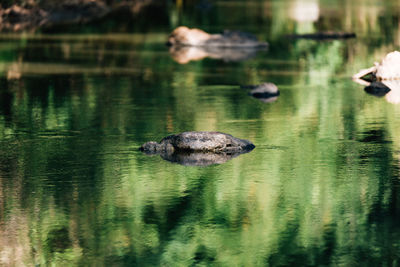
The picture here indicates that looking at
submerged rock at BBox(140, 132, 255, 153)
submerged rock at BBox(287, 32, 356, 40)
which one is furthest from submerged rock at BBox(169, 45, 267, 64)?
submerged rock at BBox(140, 132, 255, 153)

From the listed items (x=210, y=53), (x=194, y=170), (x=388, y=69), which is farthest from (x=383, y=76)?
(x=194, y=170)

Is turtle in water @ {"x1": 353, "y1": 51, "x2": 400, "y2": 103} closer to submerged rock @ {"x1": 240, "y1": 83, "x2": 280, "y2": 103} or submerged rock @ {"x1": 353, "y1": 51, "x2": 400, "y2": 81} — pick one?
submerged rock @ {"x1": 353, "y1": 51, "x2": 400, "y2": 81}

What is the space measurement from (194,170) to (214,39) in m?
23.4

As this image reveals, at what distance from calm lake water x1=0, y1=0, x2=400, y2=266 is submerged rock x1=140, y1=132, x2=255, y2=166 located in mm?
316

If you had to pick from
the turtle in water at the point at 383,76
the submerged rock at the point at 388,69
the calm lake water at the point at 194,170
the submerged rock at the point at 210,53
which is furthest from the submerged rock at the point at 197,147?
the submerged rock at the point at 210,53

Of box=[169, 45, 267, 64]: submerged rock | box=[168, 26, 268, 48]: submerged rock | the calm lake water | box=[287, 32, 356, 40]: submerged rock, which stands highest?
box=[168, 26, 268, 48]: submerged rock

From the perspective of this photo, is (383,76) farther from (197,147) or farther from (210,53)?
(197,147)

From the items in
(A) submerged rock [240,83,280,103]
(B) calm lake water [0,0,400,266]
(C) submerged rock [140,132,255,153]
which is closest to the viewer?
(B) calm lake water [0,0,400,266]

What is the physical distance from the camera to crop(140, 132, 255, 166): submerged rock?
616 inches

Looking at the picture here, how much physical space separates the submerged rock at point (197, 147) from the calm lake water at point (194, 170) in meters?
0.32

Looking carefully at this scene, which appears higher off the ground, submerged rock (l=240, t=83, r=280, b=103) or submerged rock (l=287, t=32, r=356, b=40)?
submerged rock (l=287, t=32, r=356, b=40)

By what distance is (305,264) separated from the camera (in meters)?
10.4

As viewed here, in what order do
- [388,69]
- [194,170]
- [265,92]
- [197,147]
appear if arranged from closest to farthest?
1. [194,170]
2. [197,147]
3. [265,92]
4. [388,69]

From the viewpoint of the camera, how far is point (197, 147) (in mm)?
15867
